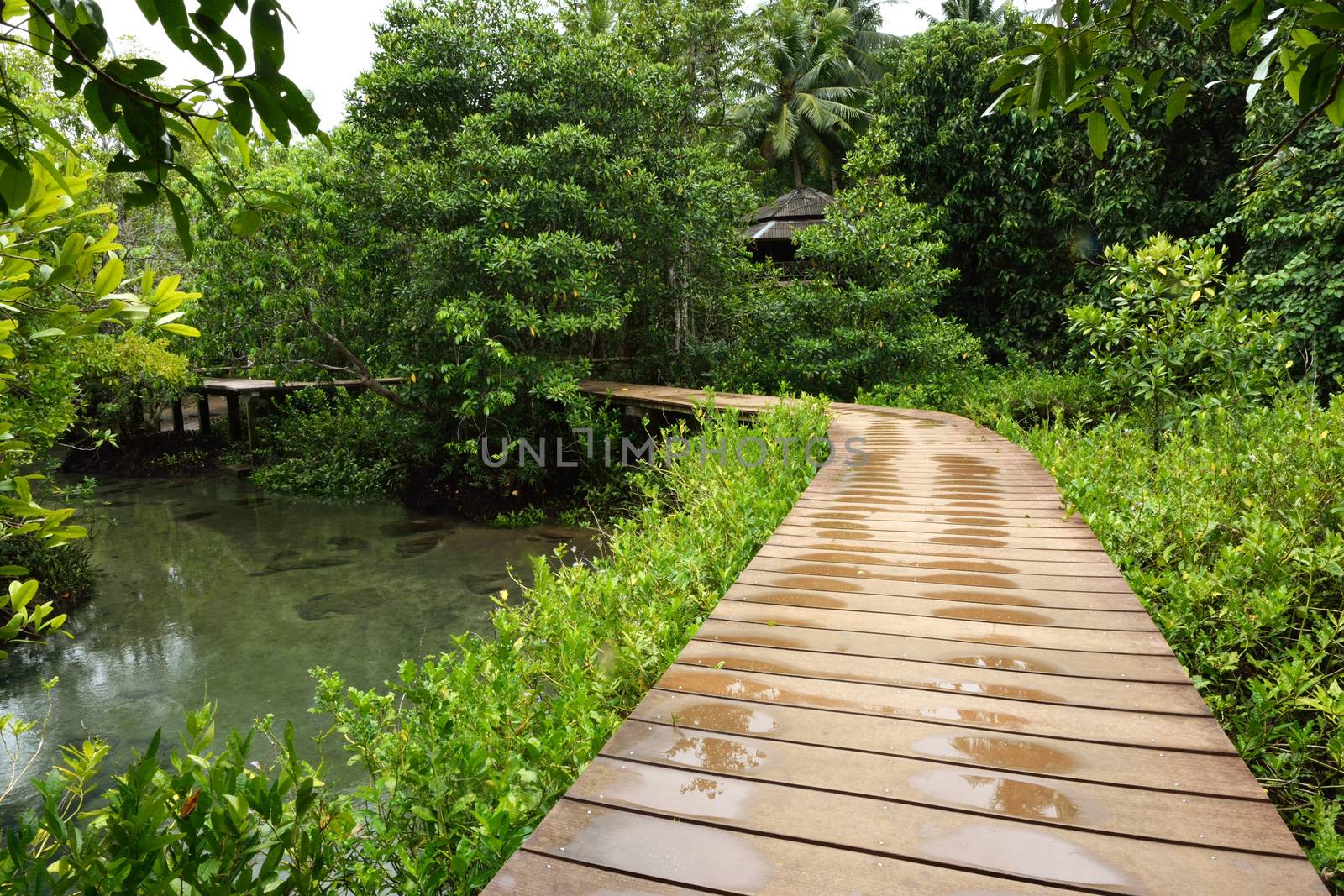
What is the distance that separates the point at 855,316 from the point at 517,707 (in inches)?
372

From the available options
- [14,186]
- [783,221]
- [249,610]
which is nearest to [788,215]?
[783,221]

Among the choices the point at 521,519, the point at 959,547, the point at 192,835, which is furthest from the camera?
A: the point at 521,519

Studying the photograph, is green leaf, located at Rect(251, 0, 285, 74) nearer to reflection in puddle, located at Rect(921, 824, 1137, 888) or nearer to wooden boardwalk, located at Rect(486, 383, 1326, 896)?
wooden boardwalk, located at Rect(486, 383, 1326, 896)

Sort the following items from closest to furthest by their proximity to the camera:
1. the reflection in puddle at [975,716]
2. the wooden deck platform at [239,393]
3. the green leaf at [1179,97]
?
the green leaf at [1179,97] < the reflection in puddle at [975,716] < the wooden deck platform at [239,393]

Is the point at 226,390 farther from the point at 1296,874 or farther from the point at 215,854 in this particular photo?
the point at 1296,874

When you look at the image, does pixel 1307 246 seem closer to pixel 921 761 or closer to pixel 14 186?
pixel 921 761

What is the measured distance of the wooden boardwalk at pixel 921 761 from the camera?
1555 mm

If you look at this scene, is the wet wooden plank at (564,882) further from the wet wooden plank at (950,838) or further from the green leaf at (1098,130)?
the green leaf at (1098,130)

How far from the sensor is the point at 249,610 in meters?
7.08

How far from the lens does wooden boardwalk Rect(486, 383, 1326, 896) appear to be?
155 centimetres

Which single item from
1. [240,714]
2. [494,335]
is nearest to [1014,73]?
[240,714]

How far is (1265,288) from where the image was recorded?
9438 millimetres

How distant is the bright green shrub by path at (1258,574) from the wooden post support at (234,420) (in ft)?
49.9

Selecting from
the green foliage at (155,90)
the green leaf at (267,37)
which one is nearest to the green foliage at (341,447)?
the green foliage at (155,90)
